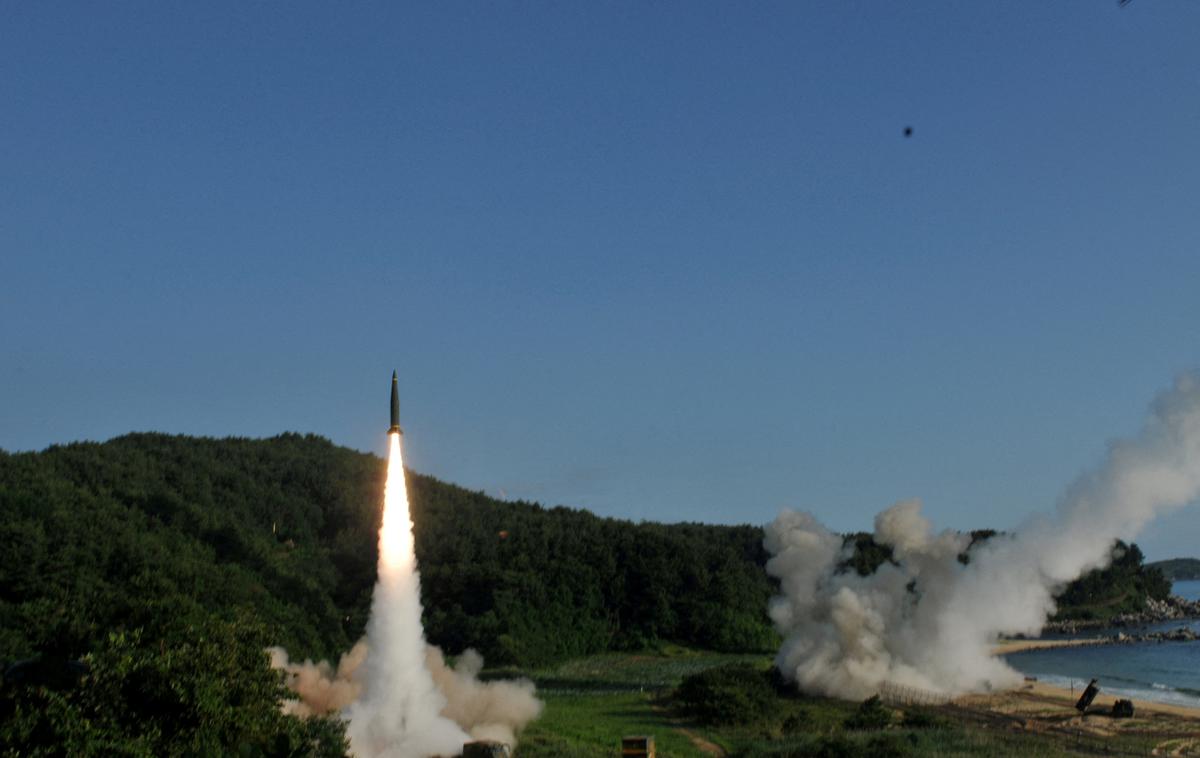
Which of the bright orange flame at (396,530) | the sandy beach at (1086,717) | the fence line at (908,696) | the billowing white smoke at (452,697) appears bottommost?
the sandy beach at (1086,717)

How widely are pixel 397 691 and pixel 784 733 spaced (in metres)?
17.6

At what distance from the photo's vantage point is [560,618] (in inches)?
4225

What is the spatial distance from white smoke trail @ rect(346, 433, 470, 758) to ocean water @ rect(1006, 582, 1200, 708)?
43690 mm

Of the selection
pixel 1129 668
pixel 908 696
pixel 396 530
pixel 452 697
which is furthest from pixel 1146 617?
pixel 396 530

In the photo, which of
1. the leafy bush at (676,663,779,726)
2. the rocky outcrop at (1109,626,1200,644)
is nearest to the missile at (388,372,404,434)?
the leafy bush at (676,663,779,726)

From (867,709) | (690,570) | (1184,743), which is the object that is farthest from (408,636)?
(690,570)

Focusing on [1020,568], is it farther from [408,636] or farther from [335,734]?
[335,734]

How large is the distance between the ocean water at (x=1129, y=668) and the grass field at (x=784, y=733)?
20796mm

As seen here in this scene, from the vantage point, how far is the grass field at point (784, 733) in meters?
40.9

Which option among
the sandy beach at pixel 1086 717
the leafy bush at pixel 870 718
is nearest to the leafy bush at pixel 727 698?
the leafy bush at pixel 870 718

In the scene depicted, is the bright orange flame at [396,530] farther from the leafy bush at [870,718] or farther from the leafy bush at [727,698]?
the leafy bush at [870,718]

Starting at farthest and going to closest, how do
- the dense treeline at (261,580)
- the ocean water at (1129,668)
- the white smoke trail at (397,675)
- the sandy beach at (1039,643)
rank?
the sandy beach at (1039,643), the ocean water at (1129,668), the white smoke trail at (397,675), the dense treeline at (261,580)

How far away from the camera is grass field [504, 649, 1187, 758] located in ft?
134

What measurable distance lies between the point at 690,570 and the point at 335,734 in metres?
86.9
